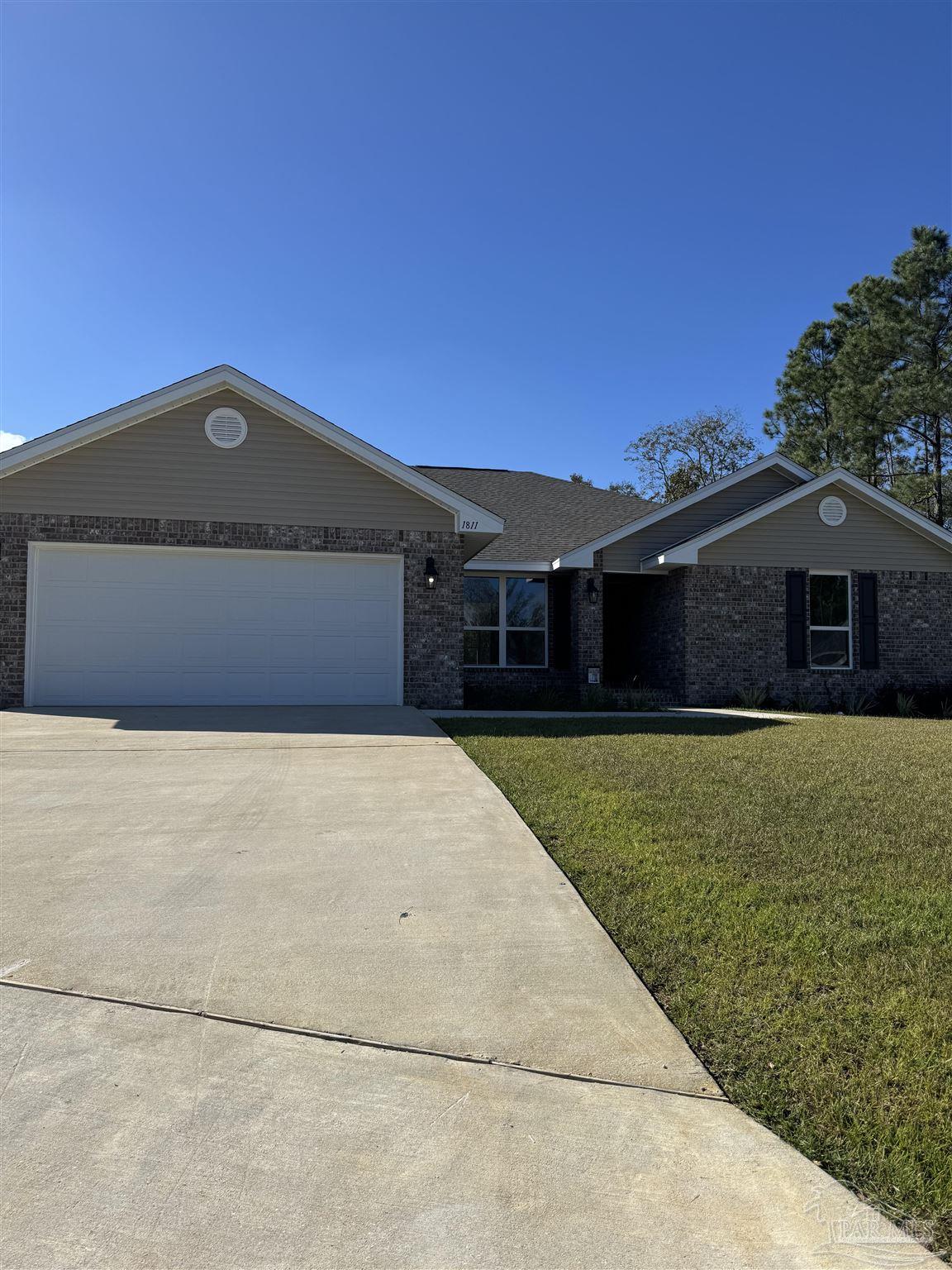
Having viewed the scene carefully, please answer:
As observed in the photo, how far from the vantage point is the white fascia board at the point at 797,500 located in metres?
15.6

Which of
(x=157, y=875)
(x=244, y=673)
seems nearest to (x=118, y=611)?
(x=244, y=673)

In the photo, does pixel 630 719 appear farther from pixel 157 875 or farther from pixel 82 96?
pixel 82 96

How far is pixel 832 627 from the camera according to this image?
16.4 m

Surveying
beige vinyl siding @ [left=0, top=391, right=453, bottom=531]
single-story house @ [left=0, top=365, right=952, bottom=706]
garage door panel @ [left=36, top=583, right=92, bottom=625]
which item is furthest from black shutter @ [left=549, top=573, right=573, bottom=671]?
garage door panel @ [left=36, top=583, right=92, bottom=625]

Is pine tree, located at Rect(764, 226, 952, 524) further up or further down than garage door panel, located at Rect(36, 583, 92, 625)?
further up

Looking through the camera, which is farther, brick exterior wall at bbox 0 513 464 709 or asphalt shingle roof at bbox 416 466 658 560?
asphalt shingle roof at bbox 416 466 658 560

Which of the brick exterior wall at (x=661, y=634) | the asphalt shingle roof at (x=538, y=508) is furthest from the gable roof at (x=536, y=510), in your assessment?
the brick exterior wall at (x=661, y=634)

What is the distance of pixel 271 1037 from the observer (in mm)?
2762

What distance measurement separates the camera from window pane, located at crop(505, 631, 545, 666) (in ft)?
56.7

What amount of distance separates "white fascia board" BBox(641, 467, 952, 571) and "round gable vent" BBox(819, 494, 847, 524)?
0.29 meters

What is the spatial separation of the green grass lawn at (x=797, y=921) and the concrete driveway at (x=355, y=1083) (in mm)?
160

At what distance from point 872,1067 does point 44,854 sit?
4.31 meters

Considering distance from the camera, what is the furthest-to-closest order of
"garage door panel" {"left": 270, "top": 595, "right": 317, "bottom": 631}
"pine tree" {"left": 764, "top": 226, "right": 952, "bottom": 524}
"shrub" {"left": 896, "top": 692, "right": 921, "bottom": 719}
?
"pine tree" {"left": 764, "top": 226, "right": 952, "bottom": 524} → "shrub" {"left": 896, "top": 692, "right": 921, "bottom": 719} → "garage door panel" {"left": 270, "top": 595, "right": 317, "bottom": 631}

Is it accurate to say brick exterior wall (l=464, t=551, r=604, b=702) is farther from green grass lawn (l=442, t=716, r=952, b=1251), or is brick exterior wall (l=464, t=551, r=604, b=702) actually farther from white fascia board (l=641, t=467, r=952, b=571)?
green grass lawn (l=442, t=716, r=952, b=1251)
